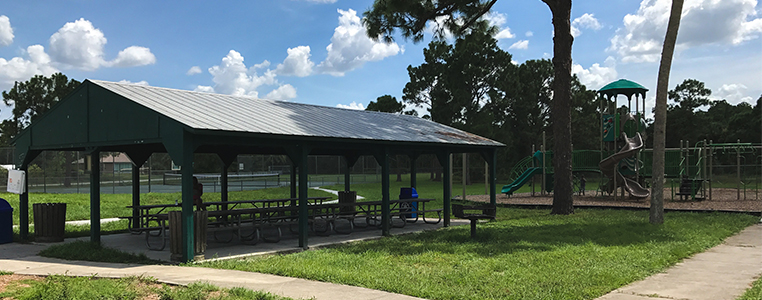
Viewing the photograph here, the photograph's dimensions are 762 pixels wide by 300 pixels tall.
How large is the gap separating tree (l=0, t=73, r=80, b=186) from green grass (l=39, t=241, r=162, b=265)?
36.4 meters

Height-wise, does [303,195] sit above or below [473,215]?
above

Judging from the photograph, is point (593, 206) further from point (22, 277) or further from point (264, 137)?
point (22, 277)

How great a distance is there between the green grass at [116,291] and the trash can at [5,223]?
5.76m

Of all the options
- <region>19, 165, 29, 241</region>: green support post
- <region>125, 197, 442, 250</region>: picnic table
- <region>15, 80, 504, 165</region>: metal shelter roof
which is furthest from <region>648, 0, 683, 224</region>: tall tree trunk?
<region>19, 165, 29, 241</region>: green support post

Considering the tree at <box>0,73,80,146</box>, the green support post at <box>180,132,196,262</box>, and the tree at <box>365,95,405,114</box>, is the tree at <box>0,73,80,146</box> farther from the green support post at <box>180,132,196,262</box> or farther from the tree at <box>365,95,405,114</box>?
the green support post at <box>180,132,196,262</box>

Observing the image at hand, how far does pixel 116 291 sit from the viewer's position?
6668 mm

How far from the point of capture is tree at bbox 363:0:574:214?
1725 centimetres

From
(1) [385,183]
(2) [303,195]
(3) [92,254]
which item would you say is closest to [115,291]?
(3) [92,254]

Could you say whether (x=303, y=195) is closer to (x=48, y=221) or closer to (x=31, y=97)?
(x=48, y=221)

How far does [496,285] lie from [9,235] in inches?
421

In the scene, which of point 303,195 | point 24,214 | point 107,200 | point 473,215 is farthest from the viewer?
point 107,200

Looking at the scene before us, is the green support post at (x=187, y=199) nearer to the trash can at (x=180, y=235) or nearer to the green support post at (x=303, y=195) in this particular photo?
the trash can at (x=180, y=235)

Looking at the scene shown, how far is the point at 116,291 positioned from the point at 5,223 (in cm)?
747

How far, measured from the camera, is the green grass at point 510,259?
7113 mm
